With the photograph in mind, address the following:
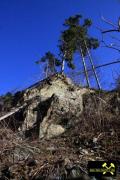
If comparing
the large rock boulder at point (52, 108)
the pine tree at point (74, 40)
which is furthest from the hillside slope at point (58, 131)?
the pine tree at point (74, 40)

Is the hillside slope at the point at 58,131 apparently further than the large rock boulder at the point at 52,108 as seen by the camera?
No

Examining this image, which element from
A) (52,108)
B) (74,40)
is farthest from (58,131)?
(74,40)

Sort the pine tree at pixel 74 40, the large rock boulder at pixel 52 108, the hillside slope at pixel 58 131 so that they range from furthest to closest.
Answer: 1. the pine tree at pixel 74 40
2. the large rock boulder at pixel 52 108
3. the hillside slope at pixel 58 131

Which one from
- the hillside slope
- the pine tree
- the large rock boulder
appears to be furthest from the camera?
the pine tree

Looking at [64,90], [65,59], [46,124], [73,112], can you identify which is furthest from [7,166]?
[65,59]

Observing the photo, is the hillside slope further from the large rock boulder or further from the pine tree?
the pine tree

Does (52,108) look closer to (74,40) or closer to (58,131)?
(58,131)

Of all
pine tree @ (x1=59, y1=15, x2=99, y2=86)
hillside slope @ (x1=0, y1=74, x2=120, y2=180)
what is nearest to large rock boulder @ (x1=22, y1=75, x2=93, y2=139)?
hillside slope @ (x1=0, y1=74, x2=120, y2=180)

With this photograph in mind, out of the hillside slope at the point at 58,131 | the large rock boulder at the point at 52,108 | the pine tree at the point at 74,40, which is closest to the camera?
the hillside slope at the point at 58,131

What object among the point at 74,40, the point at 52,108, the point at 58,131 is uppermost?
the point at 74,40

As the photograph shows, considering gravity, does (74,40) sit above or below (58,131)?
above

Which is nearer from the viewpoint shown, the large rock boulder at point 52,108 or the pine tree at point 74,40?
the large rock boulder at point 52,108

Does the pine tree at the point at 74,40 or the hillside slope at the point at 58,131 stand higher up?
the pine tree at the point at 74,40

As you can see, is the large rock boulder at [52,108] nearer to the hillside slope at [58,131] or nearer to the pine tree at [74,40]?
the hillside slope at [58,131]
